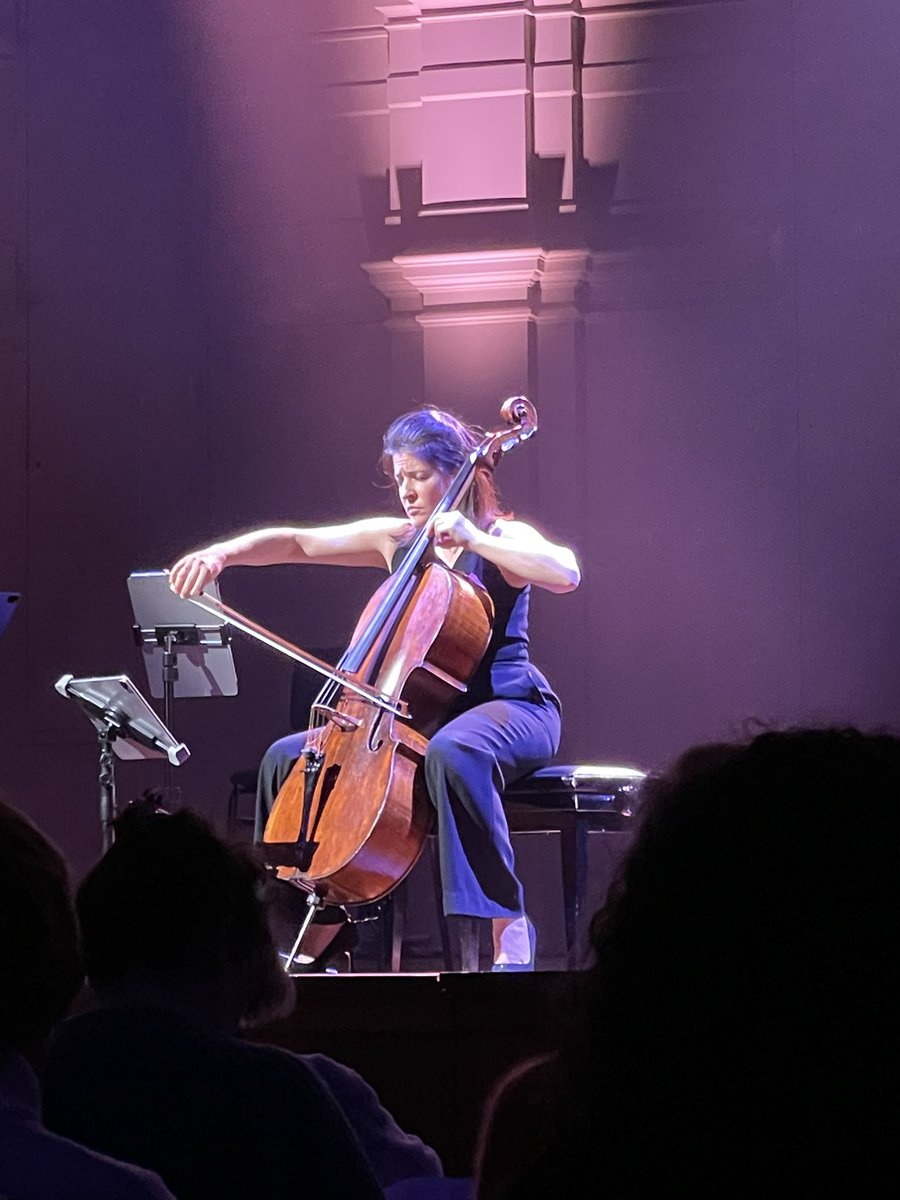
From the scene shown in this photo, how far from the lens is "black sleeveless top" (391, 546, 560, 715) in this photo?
9.93ft

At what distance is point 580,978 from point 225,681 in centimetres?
269

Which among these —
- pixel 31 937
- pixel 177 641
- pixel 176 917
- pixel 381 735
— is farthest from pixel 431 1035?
pixel 177 641

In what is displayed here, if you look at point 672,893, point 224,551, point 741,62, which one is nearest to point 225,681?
point 224,551

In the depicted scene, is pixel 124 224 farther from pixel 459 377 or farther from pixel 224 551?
pixel 224 551

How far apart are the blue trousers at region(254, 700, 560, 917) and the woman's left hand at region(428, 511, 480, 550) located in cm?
34

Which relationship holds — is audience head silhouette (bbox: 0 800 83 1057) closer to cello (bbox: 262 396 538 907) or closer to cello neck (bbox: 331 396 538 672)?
cello (bbox: 262 396 538 907)

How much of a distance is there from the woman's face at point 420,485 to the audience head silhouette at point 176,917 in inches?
74.3

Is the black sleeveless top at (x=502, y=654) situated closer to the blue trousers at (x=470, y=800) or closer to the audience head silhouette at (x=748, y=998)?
the blue trousers at (x=470, y=800)

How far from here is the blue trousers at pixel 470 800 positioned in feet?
8.96

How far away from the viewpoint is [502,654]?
3.06m

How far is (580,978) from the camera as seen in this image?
0.61 m

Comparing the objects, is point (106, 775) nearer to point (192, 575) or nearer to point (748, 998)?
point (192, 575)

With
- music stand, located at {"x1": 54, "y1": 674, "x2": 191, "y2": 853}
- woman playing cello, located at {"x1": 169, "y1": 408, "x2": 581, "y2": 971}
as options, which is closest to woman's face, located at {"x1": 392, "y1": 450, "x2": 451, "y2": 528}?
woman playing cello, located at {"x1": 169, "y1": 408, "x2": 581, "y2": 971}

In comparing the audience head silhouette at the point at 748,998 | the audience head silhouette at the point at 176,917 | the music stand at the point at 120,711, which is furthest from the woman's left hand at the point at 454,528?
the audience head silhouette at the point at 748,998
